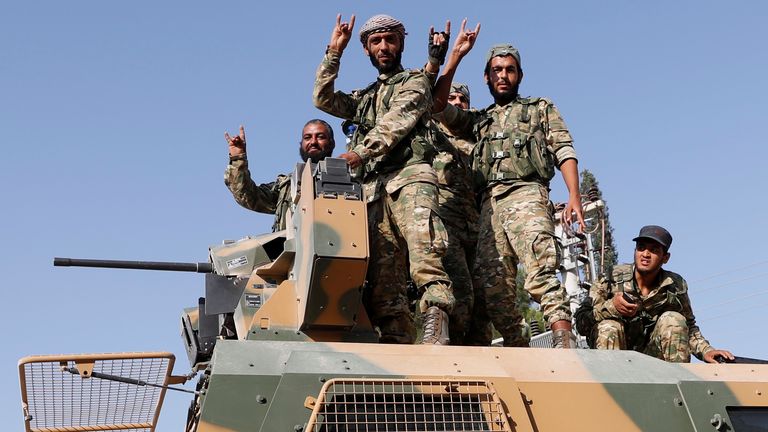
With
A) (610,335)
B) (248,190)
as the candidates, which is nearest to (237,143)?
(248,190)

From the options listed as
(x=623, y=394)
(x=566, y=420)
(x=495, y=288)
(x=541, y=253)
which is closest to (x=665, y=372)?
Result: (x=623, y=394)

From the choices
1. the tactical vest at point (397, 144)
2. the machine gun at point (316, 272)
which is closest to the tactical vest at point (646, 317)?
the tactical vest at point (397, 144)

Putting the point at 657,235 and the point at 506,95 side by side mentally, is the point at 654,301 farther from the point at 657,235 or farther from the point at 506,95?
the point at 506,95

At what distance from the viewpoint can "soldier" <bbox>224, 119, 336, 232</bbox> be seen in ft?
28.1

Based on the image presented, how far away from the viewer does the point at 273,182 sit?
9.57 metres

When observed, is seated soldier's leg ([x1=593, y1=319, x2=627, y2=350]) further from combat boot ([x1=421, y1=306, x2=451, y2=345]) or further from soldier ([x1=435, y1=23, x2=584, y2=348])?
combat boot ([x1=421, y1=306, x2=451, y2=345])

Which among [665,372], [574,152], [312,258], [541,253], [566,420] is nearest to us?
[566,420]

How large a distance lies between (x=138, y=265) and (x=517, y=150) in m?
3.42

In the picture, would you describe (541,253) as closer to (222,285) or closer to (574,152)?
(574,152)

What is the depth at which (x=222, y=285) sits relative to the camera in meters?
7.40

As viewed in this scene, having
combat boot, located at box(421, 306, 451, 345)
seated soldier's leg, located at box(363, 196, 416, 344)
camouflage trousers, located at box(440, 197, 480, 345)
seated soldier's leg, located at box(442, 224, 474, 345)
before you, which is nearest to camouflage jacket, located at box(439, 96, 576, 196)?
camouflage trousers, located at box(440, 197, 480, 345)

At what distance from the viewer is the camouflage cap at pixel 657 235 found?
7543 mm

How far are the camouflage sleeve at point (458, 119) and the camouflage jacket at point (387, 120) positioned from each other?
77 centimetres

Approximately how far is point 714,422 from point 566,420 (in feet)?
2.61
